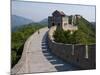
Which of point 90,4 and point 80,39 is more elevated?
point 90,4

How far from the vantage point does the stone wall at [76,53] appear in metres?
2.72

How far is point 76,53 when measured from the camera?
2.80 meters

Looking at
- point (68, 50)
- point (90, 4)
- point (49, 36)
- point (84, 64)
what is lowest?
point (84, 64)

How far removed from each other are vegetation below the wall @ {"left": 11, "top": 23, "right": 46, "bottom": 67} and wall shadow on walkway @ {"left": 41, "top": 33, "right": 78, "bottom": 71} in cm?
22

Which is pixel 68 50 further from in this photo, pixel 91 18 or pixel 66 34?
pixel 91 18

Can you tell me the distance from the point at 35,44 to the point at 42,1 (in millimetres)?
544

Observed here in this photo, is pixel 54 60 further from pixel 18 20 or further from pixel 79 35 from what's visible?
pixel 18 20

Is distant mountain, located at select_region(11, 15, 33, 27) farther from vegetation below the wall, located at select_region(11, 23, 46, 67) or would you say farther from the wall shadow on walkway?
the wall shadow on walkway

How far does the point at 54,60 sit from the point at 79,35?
481 millimetres

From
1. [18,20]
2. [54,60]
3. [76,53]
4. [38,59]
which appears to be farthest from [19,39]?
[76,53]

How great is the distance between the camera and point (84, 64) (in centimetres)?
284

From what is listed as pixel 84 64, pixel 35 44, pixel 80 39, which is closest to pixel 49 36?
pixel 35 44

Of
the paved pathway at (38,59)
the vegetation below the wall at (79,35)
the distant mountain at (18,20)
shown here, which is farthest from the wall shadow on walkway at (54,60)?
the distant mountain at (18,20)

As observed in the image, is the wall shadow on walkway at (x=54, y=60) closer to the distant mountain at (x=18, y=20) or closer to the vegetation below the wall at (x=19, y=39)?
the vegetation below the wall at (x=19, y=39)
